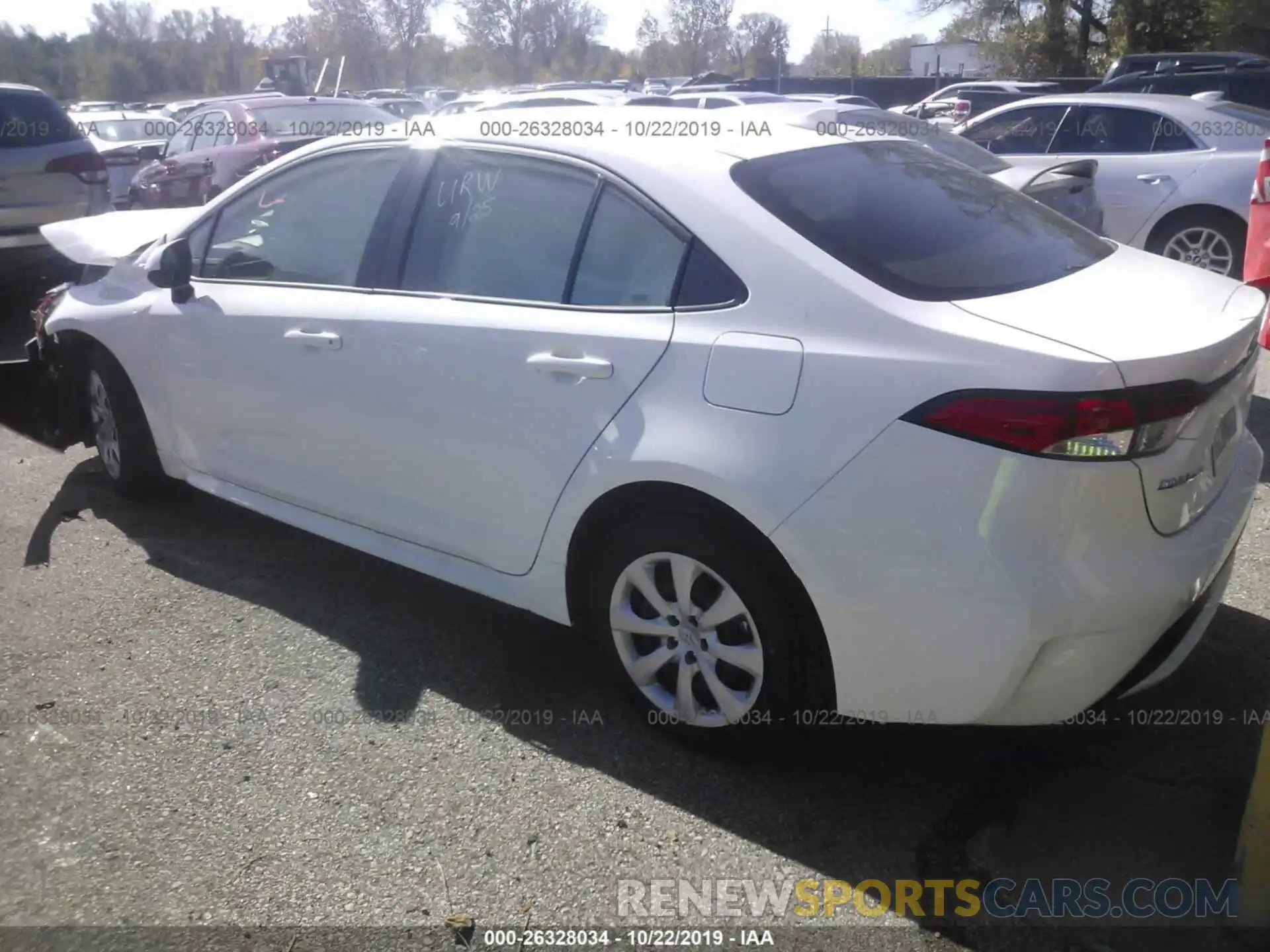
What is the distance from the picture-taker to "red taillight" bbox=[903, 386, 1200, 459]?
2301 millimetres

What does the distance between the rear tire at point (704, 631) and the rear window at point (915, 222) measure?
0.77 meters

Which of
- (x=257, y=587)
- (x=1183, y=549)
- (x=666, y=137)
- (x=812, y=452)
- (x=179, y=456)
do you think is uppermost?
(x=666, y=137)

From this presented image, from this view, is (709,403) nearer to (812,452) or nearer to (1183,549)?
(812,452)

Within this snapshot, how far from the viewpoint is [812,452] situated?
2537 mm

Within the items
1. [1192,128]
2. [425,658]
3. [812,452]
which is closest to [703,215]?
[812,452]

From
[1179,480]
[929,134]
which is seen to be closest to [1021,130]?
[929,134]

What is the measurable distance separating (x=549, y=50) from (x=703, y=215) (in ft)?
209

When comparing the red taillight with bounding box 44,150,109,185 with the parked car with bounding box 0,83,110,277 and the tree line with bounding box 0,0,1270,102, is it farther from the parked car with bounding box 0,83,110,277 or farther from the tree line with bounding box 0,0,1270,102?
the tree line with bounding box 0,0,1270,102

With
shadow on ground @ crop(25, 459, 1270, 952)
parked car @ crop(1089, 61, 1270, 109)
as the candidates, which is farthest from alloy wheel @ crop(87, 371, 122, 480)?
parked car @ crop(1089, 61, 1270, 109)

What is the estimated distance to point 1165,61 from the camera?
15.7 metres

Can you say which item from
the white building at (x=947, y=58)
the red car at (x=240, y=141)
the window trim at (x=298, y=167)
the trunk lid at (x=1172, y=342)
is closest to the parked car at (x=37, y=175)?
the red car at (x=240, y=141)

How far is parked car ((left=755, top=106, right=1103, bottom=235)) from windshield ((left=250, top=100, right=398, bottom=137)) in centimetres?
614

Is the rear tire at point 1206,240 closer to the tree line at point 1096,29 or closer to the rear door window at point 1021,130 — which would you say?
the rear door window at point 1021,130

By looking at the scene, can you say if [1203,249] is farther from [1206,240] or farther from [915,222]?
[915,222]
